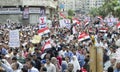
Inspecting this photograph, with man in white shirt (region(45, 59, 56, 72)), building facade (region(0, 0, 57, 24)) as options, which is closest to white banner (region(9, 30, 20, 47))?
man in white shirt (region(45, 59, 56, 72))

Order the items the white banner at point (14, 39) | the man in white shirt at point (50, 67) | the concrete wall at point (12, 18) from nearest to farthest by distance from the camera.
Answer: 1. the man in white shirt at point (50, 67)
2. the white banner at point (14, 39)
3. the concrete wall at point (12, 18)

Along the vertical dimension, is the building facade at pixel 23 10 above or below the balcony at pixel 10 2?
below

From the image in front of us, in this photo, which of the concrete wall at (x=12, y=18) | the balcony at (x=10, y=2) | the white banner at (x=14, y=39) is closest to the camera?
the white banner at (x=14, y=39)

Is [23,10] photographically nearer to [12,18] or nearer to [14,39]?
[12,18]

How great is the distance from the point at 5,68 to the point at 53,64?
176cm

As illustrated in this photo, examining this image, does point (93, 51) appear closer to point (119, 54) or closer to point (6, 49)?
point (119, 54)

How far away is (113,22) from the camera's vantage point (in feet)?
120

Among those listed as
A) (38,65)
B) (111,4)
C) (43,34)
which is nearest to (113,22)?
(43,34)

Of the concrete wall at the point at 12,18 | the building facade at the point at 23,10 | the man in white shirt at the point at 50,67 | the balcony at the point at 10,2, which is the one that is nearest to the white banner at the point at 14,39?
the man in white shirt at the point at 50,67

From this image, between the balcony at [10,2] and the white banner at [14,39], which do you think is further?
the balcony at [10,2]

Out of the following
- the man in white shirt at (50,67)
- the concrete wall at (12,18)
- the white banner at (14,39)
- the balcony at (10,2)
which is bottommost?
the concrete wall at (12,18)

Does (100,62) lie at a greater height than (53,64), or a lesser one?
greater

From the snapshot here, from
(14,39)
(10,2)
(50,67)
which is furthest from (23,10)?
(50,67)

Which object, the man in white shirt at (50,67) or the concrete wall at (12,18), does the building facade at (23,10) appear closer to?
the concrete wall at (12,18)
